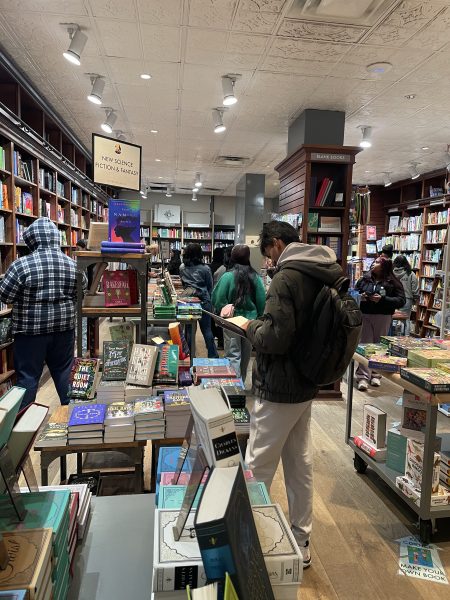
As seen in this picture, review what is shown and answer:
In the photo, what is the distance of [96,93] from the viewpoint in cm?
423

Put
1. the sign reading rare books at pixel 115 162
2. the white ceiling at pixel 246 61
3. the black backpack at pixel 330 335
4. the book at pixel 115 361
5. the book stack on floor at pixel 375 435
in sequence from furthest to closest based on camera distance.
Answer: the white ceiling at pixel 246 61, the book stack on floor at pixel 375 435, the sign reading rare books at pixel 115 162, the book at pixel 115 361, the black backpack at pixel 330 335

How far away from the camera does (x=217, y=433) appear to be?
0.76m

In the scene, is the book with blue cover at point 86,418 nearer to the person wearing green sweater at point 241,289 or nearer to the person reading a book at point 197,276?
the person wearing green sweater at point 241,289

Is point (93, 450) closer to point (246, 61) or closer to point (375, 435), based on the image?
point (375, 435)

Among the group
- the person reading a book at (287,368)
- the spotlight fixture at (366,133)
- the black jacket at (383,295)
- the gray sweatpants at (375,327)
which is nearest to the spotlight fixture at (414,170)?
the spotlight fixture at (366,133)

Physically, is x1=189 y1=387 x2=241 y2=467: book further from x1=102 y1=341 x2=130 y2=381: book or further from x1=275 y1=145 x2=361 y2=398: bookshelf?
x1=275 y1=145 x2=361 y2=398: bookshelf

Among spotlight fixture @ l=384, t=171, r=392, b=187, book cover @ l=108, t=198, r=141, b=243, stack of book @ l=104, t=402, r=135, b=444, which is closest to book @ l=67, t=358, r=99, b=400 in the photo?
stack of book @ l=104, t=402, r=135, b=444

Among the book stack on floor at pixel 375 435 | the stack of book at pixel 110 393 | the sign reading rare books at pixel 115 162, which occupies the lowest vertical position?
the book stack on floor at pixel 375 435

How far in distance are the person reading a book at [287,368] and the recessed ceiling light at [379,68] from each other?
2594 mm

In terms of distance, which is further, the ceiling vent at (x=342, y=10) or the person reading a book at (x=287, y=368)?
the ceiling vent at (x=342, y=10)

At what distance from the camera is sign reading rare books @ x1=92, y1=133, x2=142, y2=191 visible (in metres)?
2.70

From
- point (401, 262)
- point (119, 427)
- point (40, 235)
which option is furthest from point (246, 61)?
point (401, 262)

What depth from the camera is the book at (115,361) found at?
2.39 m

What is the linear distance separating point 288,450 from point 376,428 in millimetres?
1115
